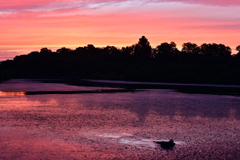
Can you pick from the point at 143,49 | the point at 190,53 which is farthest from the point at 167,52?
the point at 143,49

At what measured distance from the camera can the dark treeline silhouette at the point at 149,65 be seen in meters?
85.8

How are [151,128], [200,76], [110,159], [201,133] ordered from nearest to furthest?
1. [110,159]
2. [201,133]
3. [151,128]
4. [200,76]

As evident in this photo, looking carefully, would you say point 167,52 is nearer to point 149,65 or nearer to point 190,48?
point 190,48

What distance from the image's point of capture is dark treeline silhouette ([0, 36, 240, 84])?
85.8 meters

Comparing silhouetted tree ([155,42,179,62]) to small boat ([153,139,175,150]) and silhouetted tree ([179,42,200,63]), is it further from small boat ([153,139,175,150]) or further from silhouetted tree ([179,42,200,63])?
small boat ([153,139,175,150])

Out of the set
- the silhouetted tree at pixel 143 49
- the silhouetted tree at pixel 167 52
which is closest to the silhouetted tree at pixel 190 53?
the silhouetted tree at pixel 167 52

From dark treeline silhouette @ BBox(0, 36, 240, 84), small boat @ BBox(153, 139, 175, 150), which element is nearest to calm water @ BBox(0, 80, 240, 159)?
small boat @ BBox(153, 139, 175, 150)

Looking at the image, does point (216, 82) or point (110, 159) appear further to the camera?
point (216, 82)

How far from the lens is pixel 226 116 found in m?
23.8

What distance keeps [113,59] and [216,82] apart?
254ft

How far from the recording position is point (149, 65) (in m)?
103

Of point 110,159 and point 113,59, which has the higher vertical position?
point 113,59

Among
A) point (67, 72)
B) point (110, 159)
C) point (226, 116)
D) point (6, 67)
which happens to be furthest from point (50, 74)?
point (110, 159)

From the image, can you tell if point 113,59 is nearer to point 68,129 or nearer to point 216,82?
point 216,82
